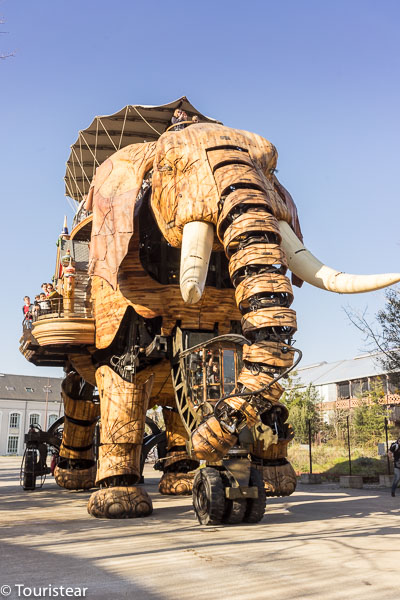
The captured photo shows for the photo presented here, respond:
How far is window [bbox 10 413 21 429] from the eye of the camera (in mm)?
58781

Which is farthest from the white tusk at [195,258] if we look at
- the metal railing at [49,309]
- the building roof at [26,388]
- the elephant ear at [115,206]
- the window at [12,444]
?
the window at [12,444]

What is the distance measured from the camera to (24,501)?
481 inches

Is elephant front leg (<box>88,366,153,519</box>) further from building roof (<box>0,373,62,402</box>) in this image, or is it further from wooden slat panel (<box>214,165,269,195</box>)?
building roof (<box>0,373,62,402</box>)

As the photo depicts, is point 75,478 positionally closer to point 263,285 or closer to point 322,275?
point 322,275

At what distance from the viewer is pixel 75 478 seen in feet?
45.5

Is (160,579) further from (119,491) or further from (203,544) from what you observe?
(119,491)

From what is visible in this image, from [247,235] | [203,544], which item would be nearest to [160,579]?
[203,544]

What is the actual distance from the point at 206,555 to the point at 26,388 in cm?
5964

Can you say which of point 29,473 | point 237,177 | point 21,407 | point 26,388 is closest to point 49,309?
point 29,473

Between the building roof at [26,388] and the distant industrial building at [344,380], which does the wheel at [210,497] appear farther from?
the building roof at [26,388]

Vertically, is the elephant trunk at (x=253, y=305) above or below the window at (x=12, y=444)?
above

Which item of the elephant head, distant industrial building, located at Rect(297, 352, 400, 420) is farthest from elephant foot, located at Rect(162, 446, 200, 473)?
distant industrial building, located at Rect(297, 352, 400, 420)

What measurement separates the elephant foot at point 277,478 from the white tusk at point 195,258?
335cm

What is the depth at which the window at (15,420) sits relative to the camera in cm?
5878
